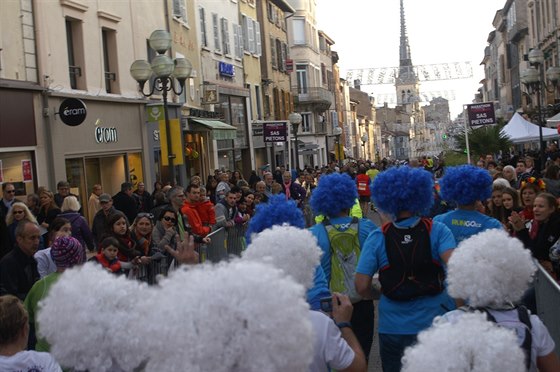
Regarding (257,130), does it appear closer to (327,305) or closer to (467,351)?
(327,305)

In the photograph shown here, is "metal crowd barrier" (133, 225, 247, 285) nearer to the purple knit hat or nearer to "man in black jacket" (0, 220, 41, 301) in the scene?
"man in black jacket" (0, 220, 41, 301)

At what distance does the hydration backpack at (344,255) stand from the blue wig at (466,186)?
1.12 meters

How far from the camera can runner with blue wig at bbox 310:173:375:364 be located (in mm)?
6320

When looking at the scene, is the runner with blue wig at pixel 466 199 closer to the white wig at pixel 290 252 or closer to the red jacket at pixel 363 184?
the white wig at pixel 290 252

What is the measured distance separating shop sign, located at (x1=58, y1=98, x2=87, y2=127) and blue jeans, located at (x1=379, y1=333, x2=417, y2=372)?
1436cm

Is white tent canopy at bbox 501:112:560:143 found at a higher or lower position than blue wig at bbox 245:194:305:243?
higher

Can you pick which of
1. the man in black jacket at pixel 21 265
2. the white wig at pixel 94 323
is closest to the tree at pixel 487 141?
the man in black jacket at pixel 21 265

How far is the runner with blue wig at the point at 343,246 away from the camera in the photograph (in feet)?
20.7

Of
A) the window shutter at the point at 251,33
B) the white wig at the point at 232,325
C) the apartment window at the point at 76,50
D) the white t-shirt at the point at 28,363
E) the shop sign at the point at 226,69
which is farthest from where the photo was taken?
the window shutter at the point at 251,33

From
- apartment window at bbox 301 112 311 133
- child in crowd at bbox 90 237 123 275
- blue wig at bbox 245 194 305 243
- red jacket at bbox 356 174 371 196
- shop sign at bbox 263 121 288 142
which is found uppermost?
apartment window at bbox 301 112 311 133

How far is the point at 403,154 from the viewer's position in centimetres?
18438

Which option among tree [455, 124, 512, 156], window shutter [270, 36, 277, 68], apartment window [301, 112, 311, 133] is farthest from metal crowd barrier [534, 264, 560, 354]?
apartment window [301, 112, 311, 133]

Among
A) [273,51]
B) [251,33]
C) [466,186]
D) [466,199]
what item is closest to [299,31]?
[273,51]

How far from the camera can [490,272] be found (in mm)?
3975
